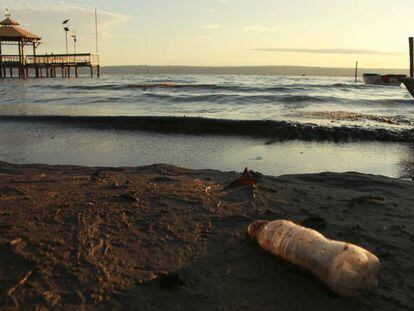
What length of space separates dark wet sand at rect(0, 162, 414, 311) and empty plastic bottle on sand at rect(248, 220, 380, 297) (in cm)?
9

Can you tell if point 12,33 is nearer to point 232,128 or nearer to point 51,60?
point 51,60

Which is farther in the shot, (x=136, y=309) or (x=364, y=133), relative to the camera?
(x=364, y=133)

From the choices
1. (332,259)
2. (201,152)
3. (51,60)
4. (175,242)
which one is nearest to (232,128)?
(201,152)

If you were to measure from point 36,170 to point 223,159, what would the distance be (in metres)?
3.55

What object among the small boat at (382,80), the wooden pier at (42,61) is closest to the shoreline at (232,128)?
the small boat at (382,80)

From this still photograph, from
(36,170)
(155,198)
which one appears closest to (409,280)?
(155,198)

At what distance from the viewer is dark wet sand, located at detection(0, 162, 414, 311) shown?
2824 millimetres

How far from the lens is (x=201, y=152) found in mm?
9531

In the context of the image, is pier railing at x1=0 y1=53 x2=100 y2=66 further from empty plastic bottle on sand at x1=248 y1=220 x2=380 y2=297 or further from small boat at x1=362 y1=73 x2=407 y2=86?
empty plastic bottle on sand at x1=248 y1=220 x2=380 y2=297

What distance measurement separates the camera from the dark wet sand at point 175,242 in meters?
2.82

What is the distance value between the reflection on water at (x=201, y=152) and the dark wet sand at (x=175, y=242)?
106 inches

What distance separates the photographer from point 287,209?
4.46 m

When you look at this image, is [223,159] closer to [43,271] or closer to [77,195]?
[77,195]

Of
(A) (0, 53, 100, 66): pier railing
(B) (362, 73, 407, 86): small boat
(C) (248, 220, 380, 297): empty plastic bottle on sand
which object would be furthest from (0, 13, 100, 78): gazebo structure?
(C) (248, 220, 380, 297): empty plastic bottle on sand
